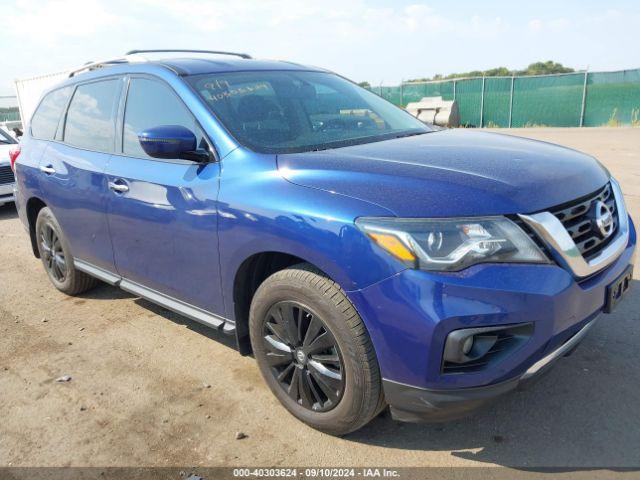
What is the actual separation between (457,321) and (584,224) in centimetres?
85

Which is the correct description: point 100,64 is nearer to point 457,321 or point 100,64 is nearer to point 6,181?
point 457,321

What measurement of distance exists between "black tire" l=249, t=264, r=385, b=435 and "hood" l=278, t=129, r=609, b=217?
0.45 m

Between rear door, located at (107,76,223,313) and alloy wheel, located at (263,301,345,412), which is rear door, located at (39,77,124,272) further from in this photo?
alloy wheel, located at (263,301,345,412)

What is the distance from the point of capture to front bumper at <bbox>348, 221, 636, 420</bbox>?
6.68 feet

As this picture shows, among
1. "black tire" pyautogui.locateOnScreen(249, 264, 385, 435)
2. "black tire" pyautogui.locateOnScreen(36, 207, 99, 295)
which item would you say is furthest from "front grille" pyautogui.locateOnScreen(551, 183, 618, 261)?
"black tire" pyautogui.locateOnScreen(36, 207, 99, 295)

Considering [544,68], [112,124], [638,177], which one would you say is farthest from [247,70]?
[544,68]

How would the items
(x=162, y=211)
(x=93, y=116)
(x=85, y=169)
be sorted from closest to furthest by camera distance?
(x=162, y=211), (x=85, y=169), (x=93, y=116)

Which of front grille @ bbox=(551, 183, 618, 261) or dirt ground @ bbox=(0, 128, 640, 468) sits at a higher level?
front grille @ bbox=(551, 183, 618, 261)

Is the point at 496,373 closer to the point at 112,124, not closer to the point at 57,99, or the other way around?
the point at 112,124

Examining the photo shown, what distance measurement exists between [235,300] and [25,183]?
2.97 m

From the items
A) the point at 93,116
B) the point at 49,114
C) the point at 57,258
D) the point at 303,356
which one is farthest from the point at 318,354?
the point at 49,114

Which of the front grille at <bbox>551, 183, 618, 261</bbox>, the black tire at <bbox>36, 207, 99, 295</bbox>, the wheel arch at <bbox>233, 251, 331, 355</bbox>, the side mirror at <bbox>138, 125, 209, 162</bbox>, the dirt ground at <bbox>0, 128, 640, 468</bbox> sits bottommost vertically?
the dirt ground at <bbox>0, 128, 640, 468</bbox>

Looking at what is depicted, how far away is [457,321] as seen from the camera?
79.8 inches

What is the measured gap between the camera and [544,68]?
56656mm
